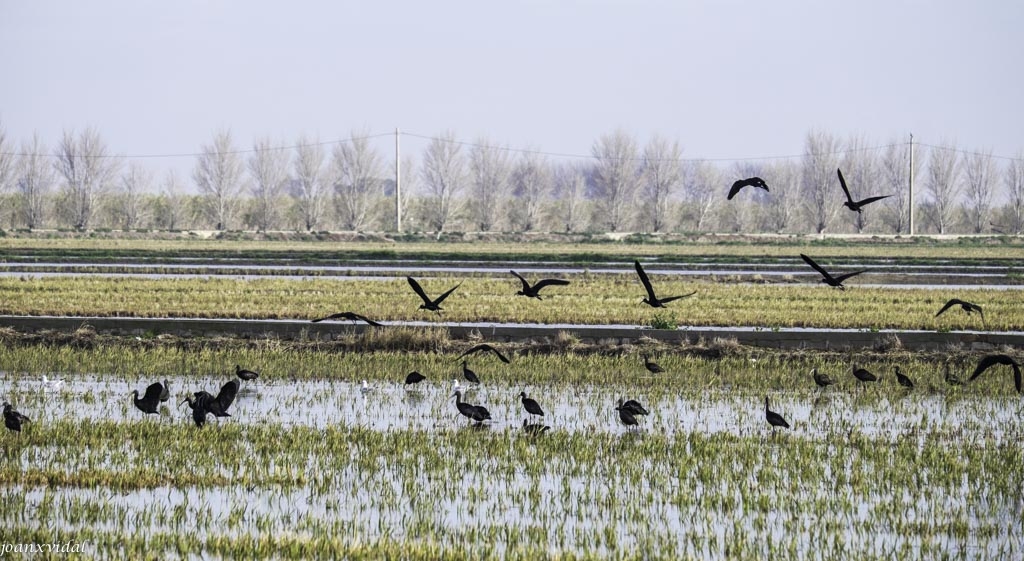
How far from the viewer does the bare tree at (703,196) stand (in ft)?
357

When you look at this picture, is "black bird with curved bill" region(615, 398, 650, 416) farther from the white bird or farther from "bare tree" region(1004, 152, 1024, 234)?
"bare tree" region(1004, 152, 1024, 234)

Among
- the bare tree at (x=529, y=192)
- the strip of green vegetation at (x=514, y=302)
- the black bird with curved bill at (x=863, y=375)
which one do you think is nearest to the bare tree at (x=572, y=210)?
the bare tree at (x=529, y=192)

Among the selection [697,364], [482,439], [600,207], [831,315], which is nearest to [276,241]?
[600,207]

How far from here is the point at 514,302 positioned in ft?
86.9

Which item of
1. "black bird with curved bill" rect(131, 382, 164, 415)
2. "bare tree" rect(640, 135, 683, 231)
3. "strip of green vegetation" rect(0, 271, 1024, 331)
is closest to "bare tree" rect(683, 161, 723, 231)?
"bare tree" rect(640, 135, 683, 231)

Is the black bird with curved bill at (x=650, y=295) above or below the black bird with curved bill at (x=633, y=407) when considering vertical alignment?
above

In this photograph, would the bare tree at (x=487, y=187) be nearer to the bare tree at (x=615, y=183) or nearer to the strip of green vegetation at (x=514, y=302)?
the bare tree at (x=615, y=183)

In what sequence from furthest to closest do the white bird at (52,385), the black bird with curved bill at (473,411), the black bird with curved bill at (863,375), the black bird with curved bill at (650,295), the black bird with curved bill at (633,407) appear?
the white bird at (52,385) < the black bird with curved bill at (863,375) < the black bird with curved bill at (473,411) < the black bird with curved bill at (633,407) < the black bird with curved bill at (650,295)

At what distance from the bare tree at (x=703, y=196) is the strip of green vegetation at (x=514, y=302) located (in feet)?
246

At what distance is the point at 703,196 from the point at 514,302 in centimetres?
8770

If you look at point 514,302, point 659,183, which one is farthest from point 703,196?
point 514,302

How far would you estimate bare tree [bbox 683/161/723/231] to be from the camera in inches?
4286

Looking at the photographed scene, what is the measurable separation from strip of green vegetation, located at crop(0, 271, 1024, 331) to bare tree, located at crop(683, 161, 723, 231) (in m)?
74.9

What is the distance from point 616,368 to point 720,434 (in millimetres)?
5068
